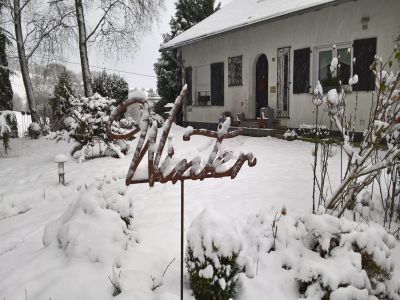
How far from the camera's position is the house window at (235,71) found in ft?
42.1

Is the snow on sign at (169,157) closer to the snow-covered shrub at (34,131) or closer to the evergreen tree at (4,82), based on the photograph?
the snow-covered shrub at (34,131)

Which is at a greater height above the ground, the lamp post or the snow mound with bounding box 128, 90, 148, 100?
the snow mound with bounding box 128, 90, 148, 100

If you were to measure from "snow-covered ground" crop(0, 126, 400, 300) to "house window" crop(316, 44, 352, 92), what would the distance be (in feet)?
13.8

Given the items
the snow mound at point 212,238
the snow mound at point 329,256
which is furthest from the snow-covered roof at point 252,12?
the snow mound at point 212,238

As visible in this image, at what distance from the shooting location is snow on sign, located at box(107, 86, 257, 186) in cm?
211

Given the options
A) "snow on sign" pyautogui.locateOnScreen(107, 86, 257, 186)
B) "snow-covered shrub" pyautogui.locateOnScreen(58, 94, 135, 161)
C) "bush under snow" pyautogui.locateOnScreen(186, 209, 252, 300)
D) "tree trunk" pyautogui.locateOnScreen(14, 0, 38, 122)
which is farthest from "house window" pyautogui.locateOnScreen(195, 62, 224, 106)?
"snow on sign" pyautogui.locateOnScreen(107, 86, 257, 186)

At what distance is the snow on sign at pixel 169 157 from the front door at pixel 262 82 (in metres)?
10.5

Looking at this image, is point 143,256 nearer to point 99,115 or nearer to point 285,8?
point 99,115

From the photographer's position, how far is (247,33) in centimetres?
1237

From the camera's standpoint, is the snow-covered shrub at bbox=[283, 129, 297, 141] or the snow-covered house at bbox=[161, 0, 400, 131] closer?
the snow-covered house at bbox=[161, 0, 400, 131]

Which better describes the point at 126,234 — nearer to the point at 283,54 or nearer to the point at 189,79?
the point at 283,54

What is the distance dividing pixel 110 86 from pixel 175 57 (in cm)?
389

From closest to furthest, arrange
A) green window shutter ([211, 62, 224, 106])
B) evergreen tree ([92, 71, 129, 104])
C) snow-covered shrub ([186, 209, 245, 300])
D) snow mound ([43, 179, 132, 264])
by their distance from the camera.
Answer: snow-covered shrub ([186, 209, 245, 300]) < snow mound ([43, 179, 132, 264]) < green window shutter ([211, 62, 224, 106]) < evergreen tree ([92, 71, 129, 104])

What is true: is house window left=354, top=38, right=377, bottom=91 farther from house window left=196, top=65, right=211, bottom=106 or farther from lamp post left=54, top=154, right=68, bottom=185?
lamp post left=54, top=154, right=68, bottom=185
